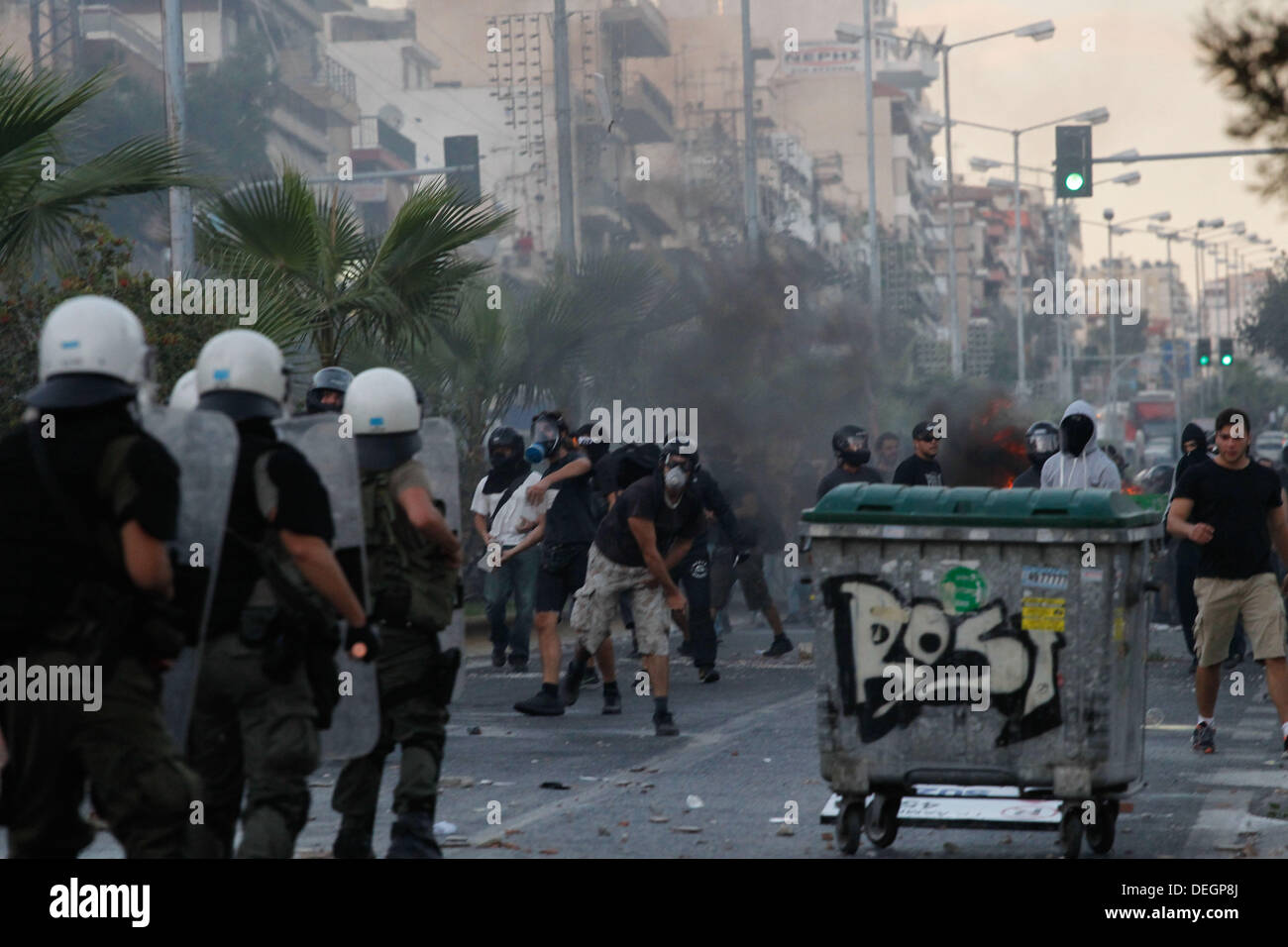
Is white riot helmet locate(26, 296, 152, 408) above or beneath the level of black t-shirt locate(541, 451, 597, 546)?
above

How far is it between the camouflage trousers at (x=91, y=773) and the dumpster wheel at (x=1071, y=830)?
3.13 m

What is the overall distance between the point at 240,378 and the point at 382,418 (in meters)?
1.00

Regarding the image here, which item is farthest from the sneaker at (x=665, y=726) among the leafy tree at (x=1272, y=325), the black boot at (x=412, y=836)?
the leafy tree at (x=1272, y=325)

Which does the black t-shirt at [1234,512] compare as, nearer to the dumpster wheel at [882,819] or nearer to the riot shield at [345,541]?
the dumpster wheel at [882,819]

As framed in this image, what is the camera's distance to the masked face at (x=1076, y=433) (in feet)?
35.2

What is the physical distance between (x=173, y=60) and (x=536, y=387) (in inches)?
205

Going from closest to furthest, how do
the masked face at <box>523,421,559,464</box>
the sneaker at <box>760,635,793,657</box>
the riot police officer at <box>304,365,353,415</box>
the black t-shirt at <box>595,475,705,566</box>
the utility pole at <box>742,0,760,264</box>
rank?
the riot police officer at <box>304,365,353,415</box> < the black t-shirt at <box>595,475,705,566</box> < the masked face at <box>523,421,559,464</box> < the sneaker at <box>760,635,793,657</box> < the utility pole at <box>742,0,760,264</box>

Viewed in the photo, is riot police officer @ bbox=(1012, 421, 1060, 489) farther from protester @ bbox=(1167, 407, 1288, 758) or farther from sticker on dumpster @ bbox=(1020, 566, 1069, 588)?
sticker on dumpster @ bbox=(1020, 566, 1069, 588)

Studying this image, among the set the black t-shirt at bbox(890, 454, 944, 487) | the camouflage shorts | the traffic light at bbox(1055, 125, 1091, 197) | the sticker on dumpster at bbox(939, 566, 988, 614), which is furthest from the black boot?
the traffic light at bbox(1055, 125, 1091, 197)

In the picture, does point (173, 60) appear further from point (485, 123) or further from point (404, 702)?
point (485, 123)

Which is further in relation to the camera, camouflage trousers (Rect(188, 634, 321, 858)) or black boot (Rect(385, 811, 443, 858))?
black boot (Rect(385, 811, 443, 858))

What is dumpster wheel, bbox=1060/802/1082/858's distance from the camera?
20.8 feet

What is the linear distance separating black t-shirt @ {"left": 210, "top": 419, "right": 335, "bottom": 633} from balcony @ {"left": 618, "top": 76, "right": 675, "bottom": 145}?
61.7 metres

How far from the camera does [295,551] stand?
4863 mm
